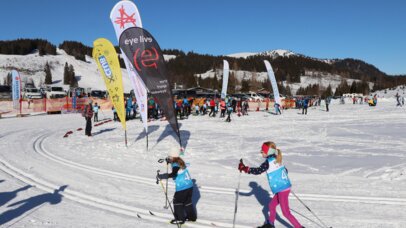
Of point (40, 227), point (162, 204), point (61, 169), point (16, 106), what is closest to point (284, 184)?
point (162, 204)

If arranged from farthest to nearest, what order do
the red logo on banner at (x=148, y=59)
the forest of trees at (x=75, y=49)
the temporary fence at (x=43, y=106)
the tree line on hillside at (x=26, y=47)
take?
the forest of trees at (x=75, y=49), the tree line on hillside at (x=26, y=47), the temporary fence at (x=43, y=106), the red logo on banner at (x=148, y=59)

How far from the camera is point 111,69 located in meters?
12.7

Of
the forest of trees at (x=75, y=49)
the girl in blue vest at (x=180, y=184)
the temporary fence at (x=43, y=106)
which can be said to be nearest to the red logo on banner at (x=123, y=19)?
the girl in blue vest at (x=180, y=184)

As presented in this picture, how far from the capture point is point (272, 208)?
17.0 ft

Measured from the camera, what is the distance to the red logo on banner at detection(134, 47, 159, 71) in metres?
10.1

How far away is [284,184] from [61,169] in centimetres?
678

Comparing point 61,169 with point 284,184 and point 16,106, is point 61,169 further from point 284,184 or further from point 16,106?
point 16,106

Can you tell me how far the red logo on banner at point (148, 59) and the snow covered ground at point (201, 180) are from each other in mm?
2894

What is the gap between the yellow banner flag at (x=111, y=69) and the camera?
500 inches

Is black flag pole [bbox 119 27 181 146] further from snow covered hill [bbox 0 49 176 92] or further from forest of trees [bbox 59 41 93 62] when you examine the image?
forest of trees [bbox 59 41 93 62]

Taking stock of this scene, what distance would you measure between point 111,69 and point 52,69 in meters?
119

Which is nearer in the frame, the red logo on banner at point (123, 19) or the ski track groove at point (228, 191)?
the ski track groove at point (228, 191)

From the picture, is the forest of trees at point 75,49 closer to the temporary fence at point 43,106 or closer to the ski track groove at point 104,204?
the temporary fence at point 43,106

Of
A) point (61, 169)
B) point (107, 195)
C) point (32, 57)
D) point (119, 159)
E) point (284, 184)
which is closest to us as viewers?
point (284, 184)
